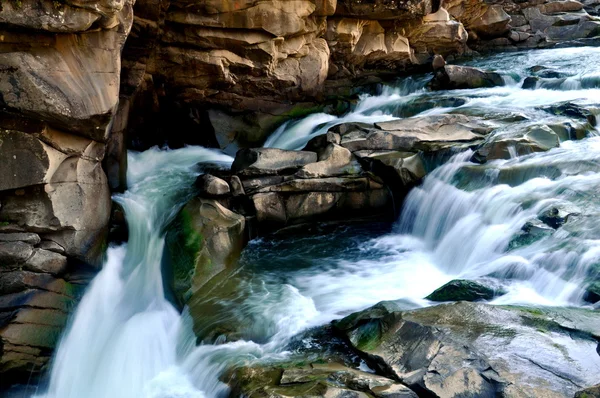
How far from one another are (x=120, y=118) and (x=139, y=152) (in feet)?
7.13

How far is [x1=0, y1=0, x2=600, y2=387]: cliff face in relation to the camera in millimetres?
6742

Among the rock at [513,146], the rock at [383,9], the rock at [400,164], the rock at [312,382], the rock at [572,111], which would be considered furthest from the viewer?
the rock at [383,9]

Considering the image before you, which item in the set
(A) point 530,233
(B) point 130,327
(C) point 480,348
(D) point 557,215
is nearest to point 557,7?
(D) point 557,215

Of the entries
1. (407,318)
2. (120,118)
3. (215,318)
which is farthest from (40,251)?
(407,318)

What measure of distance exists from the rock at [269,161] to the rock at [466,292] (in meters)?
3.77

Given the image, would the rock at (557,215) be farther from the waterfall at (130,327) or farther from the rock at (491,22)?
the rock at (491,22)

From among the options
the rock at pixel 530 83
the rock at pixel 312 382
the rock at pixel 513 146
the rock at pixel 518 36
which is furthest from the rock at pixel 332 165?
the rock at pixel 518 36

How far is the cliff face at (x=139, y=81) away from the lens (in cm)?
674

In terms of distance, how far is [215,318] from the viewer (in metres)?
6.93

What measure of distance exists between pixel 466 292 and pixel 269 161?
4.29 metres

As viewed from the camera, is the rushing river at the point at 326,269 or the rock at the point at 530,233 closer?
the rushing river at the point at 326,269

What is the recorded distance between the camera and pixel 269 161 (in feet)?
31.5

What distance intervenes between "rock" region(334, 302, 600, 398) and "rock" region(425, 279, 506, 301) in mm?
542

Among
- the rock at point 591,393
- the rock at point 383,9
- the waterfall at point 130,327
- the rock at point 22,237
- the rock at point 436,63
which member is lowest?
the waterfall at point 130,327
